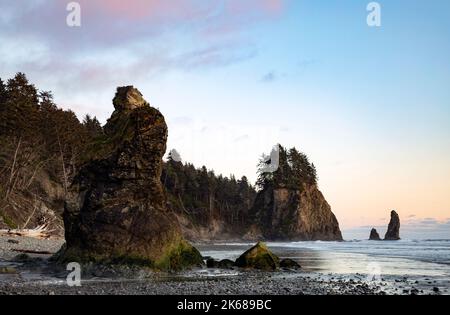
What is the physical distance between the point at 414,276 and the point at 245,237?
103399 mm

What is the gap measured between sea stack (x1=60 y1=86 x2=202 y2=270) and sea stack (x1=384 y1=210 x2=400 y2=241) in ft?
412

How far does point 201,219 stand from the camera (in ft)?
414

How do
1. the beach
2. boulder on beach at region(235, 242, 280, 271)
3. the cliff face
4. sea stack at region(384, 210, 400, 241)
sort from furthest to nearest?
sea stack at region(384, 210, 400, 241) → the cliff face → boulder on beach at region(235, 242, 280, 271) → the beach

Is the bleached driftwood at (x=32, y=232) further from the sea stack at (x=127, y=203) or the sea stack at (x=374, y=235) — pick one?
the sea stack at (x=374, y=235)

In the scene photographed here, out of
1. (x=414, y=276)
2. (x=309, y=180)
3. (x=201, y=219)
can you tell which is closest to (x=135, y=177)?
(x=414, y=276)

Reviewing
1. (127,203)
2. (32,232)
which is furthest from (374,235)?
(127,203)

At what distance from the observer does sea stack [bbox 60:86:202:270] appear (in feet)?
78.1

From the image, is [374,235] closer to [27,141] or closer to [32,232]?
[27,141]

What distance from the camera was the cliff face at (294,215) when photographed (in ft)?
431

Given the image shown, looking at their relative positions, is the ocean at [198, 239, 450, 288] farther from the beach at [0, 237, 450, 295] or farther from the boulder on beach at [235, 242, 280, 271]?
the boulder on beach at [235, 242, 280, 271]

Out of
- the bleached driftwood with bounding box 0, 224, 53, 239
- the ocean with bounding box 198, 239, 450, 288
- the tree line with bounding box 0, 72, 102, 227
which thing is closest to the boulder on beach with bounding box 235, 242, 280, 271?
the ocean with bounding box 198, 239, 450, 288

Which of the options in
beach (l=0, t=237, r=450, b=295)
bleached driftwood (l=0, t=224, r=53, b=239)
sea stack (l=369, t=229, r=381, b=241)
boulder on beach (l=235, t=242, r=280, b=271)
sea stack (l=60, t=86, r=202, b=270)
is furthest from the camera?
sea stack (l=369, t=229, r=381, b=241)
